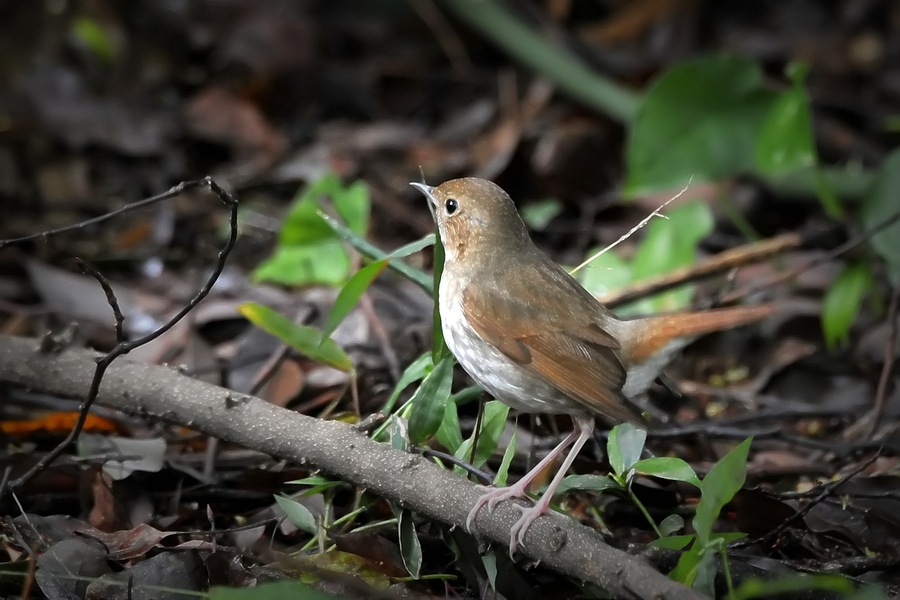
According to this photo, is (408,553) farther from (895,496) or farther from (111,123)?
(111,123)

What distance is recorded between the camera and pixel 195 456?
116 inches

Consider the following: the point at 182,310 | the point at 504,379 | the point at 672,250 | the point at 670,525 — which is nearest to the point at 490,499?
the point at 504,379

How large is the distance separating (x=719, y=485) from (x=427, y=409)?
0.78 metres

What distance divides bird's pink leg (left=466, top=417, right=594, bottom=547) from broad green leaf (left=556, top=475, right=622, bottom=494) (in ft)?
0.07

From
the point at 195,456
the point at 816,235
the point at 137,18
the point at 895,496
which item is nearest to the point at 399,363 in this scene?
the point at 195,456

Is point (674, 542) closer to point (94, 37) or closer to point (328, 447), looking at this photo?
point (328, 447)

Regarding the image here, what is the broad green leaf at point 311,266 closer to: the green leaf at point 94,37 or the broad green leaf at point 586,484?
the broad green leaf at point 586,484

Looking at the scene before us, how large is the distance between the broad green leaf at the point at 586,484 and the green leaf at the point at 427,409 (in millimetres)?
375

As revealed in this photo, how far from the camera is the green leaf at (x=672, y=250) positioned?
4074 millimetres

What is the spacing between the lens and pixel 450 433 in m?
2.54

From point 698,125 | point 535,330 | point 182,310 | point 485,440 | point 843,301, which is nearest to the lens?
point 182,310

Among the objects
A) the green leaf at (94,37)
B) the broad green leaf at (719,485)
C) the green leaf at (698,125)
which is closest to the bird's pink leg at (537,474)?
the broad green leaf at (719,485)

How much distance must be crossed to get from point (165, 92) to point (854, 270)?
14.3ft

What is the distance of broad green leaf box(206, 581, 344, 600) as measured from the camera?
1745 mm
